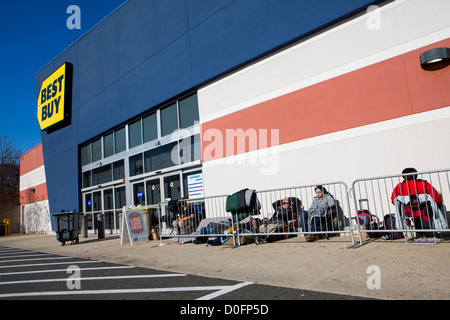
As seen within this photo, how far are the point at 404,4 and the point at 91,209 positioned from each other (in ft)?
53.6

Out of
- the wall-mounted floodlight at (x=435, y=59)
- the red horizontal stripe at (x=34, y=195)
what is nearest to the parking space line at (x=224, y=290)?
the wall-mounted floodlight at (x=435, y=59)

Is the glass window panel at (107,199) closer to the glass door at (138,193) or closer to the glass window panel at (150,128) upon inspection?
the glass door at (138,193)

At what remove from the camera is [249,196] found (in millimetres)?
7453

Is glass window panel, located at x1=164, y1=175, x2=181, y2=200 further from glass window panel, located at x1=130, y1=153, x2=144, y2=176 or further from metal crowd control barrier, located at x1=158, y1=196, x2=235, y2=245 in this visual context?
metal crowd control barrier, located at x1=158, y1=196, x2=235, y2=245

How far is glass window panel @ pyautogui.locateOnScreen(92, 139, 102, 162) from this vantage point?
16984mm

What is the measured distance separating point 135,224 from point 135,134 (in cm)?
559

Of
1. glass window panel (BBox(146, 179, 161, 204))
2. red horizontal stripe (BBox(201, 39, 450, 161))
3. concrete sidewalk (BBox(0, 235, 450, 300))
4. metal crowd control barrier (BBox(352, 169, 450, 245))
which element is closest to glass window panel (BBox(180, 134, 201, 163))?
glass window panel (BBox(146, 179, 161, 204))

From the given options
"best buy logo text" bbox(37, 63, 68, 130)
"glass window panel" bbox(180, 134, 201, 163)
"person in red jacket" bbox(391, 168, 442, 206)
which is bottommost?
"person in red jacket" bbox(391, 168, 442, 206)

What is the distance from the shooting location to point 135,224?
10195mm

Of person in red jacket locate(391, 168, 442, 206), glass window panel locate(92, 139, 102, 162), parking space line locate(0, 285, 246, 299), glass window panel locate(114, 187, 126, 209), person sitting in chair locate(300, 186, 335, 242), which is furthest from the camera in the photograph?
glass window panel locate(92, 139, 102, 162)

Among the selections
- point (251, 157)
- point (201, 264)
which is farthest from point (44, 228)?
point (201, 264)

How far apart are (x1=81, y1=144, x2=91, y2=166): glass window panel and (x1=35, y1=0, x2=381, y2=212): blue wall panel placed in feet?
1.21

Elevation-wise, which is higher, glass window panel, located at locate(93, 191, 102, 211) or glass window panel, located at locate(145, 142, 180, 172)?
glass window panel, located at locate(145, 142, 180, 172)
